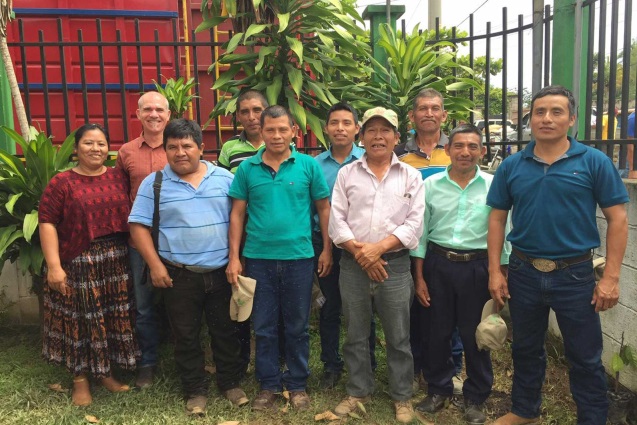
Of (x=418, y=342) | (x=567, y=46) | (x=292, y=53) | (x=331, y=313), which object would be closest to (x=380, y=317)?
(x=331, y=313)

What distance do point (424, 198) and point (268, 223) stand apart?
0.93 m

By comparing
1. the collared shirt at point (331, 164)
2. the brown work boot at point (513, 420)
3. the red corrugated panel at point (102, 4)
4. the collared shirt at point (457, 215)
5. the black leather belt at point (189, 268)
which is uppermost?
the red corrugated panel at point (102, 4)

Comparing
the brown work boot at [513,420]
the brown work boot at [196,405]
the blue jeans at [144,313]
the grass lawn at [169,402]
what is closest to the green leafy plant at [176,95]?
the blue jeans at [144,313]

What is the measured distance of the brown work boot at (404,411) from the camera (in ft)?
10.1

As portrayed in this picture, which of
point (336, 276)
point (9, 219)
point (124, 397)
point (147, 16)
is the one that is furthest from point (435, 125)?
point (147, 16)

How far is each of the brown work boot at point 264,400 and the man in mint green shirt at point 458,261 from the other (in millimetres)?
961

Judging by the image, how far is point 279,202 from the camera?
304cm

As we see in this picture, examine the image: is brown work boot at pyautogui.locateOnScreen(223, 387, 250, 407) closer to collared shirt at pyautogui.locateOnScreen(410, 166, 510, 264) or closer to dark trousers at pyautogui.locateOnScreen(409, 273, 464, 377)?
dark trousers at pyautogui.locateOnScreen(409, 273, 464, 377)

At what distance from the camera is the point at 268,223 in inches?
120

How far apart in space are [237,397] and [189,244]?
1.06 m

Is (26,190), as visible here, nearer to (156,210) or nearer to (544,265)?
(156,210)

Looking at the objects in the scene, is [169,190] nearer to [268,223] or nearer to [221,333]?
[268,223]

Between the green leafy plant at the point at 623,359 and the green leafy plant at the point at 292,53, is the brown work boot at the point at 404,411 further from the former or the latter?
the green leafy plant at the point at 292,53

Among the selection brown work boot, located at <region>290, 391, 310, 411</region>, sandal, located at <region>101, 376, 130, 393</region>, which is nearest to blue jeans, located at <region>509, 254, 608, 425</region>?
brown work boot, located at <region>290, 391, 310, 411</region>
